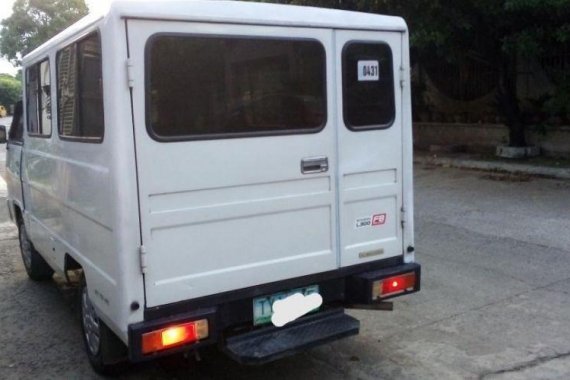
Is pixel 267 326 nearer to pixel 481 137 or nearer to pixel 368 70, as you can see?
pixel 368 70

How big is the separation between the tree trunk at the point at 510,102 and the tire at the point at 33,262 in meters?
9.37

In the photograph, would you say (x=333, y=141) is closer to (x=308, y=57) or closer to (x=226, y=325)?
(x=308, y=57)

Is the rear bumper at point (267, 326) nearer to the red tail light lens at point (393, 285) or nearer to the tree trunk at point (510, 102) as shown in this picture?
the red tail light lens at point (393, 285)

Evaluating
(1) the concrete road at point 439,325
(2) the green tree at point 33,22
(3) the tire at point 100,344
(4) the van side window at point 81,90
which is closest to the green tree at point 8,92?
(2) the green tree at point 33,22

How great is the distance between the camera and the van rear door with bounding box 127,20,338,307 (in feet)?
10.3

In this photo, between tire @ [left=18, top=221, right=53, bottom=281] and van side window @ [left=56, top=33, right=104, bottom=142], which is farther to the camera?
tire @ [left=18, top=221, right=53, bottom=281]

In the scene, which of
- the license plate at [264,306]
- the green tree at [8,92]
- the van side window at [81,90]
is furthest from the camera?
the green tree at [8,92]

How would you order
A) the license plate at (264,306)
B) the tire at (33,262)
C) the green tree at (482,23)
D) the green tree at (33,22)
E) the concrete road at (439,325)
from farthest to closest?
the green tree at (33,22)
the green tree at (482,23)
the tire at (33,262)
the concrete road at (439,325)
the license plate at (264,306)

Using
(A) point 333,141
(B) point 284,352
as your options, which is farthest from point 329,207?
(B) point 284,352

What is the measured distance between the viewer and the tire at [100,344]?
12.2 ft

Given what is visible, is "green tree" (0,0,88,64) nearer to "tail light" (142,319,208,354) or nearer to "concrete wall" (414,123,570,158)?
"concrete wall" (414,123,570,158)

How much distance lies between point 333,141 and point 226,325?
4.04 ft

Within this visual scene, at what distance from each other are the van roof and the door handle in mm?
765

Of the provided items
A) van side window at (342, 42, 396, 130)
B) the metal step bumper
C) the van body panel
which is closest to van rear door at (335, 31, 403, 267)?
van side window at (342, 42, 396, 130)
